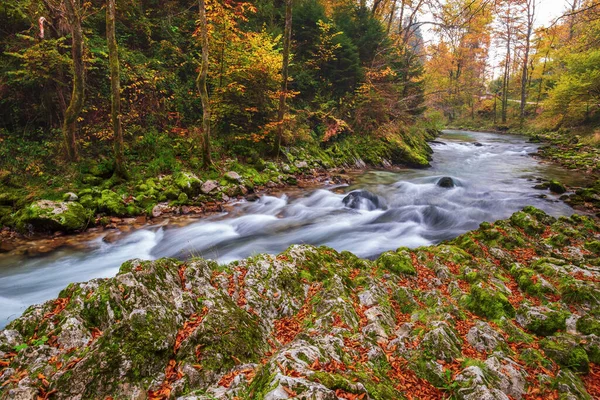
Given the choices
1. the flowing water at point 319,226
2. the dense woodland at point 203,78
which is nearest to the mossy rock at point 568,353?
the flowing water at point 319,226

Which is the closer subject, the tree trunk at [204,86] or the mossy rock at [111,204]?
the mossy rock at [111,204]

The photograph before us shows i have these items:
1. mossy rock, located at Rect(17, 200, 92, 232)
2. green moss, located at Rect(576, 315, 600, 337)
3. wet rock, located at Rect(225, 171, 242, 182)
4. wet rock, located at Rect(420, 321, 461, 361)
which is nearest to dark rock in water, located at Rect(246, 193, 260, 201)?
wet rock, located at Rect(225, 171, 242, 182)

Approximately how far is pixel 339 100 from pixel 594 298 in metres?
15.2

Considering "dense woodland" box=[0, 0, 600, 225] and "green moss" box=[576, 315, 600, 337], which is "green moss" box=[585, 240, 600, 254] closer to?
"green moss" box=[576, 315, 600, 337]

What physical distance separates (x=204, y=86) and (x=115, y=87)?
8.95ft

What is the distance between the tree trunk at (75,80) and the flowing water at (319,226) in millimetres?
3899

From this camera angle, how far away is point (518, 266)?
5.40 meters

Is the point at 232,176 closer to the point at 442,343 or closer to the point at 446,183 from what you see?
the point at 446,183

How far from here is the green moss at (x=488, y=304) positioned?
13.3 ft

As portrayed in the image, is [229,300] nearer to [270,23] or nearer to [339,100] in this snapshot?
[339,100]

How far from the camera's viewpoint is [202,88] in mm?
10398

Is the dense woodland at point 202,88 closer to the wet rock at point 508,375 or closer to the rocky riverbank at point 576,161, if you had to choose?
the rocky riverbank at point 576,161

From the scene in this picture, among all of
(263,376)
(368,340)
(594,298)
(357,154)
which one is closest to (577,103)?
(357,154)

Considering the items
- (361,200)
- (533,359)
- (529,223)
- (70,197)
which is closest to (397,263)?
(533,359)
